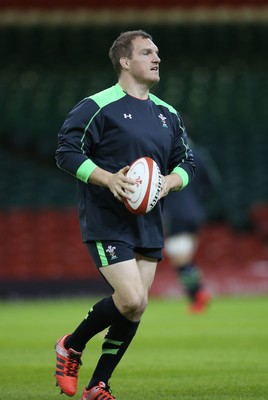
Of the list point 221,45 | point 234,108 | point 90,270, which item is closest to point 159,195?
point 90,270

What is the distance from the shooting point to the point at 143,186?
5.29m

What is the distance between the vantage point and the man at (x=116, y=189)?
5.40m

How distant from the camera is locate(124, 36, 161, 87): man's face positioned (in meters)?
5.67

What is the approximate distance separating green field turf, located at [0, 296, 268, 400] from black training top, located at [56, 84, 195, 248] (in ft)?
3.14

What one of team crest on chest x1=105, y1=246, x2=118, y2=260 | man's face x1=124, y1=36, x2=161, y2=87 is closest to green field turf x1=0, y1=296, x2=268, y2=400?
team crest on chest x1=105, y1=246, x2=118, y2=260

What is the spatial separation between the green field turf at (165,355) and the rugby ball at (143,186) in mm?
1110

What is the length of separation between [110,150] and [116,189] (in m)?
0.37

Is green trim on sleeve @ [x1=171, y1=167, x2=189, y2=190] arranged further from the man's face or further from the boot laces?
the boot laces

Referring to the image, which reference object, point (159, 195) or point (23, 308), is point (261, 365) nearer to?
point (159, 195)

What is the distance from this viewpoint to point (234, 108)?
2158cm

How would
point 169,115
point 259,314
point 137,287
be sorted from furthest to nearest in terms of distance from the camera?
1. point 259,314
2. point 169,115
3. point 137,287

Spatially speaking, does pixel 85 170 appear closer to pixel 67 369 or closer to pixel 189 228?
pixel 67 369

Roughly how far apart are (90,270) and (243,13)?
7.89m

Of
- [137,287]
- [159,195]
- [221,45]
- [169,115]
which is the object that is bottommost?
[137,287]
